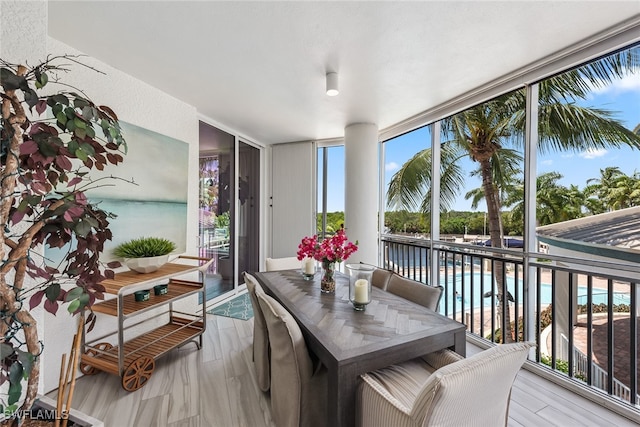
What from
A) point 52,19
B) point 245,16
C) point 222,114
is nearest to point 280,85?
point 245,16

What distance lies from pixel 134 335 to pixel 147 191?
1285 millimetres

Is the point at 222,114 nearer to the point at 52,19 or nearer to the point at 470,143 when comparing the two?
the point at 52,19

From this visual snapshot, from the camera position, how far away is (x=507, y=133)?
2729 millimetres

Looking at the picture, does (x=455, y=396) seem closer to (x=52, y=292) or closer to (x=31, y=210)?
(x=52, y=292)

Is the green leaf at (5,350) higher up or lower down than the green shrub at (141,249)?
lower down

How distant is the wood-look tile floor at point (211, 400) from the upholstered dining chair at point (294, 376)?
1.37 ft

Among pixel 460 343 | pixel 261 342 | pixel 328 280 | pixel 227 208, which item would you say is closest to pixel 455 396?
pixel 460 343

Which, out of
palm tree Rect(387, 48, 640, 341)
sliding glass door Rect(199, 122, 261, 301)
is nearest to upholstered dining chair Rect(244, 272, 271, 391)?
sliding glass door Rect(199, 122, 261, 301)

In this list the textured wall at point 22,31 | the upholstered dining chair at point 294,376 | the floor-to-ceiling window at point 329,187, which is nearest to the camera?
the textured wall at point 22,31

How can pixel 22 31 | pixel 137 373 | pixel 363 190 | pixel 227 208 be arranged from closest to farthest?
1. pixel 22 31
2. pixel 137 373
3. pixel 363 190
4. pixel 227 208

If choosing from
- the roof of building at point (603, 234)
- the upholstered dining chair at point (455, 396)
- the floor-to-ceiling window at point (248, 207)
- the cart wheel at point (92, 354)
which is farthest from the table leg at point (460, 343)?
the floor-to-ceiling window at point (248, 207)

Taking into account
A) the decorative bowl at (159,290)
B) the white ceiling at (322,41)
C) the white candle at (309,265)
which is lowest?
the decorative bowl at (159,290)

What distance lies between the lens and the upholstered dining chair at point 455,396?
0.90 metres

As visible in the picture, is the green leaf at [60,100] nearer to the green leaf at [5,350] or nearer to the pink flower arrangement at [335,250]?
the green leaf at [5,350]
